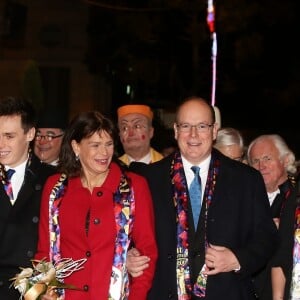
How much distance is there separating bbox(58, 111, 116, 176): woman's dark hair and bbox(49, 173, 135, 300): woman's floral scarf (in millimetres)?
235

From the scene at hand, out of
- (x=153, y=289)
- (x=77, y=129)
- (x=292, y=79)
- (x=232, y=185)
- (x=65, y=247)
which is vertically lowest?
(x=153, y=289)

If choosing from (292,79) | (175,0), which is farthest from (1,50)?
(292,79)

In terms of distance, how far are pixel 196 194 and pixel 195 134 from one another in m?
0.44

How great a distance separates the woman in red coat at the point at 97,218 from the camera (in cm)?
463

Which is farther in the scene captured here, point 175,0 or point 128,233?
point 175,0

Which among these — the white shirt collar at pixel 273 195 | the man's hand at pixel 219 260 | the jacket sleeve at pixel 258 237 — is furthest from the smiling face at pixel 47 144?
the man's hand at pixel 219 260

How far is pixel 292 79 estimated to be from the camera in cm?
2306

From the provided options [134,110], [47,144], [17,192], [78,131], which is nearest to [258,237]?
[78,131]

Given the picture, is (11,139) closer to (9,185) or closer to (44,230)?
(9,185)

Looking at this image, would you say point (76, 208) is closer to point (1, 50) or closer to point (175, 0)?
point (175, 0)

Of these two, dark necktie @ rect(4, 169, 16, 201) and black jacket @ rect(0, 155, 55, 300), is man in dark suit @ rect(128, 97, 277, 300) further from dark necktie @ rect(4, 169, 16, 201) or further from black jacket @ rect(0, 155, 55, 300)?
dark necktie @ rect(4, 169, 16, 201)

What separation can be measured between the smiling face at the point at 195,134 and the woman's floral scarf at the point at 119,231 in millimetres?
518

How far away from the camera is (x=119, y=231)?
4.68m

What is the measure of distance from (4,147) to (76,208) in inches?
29.1
